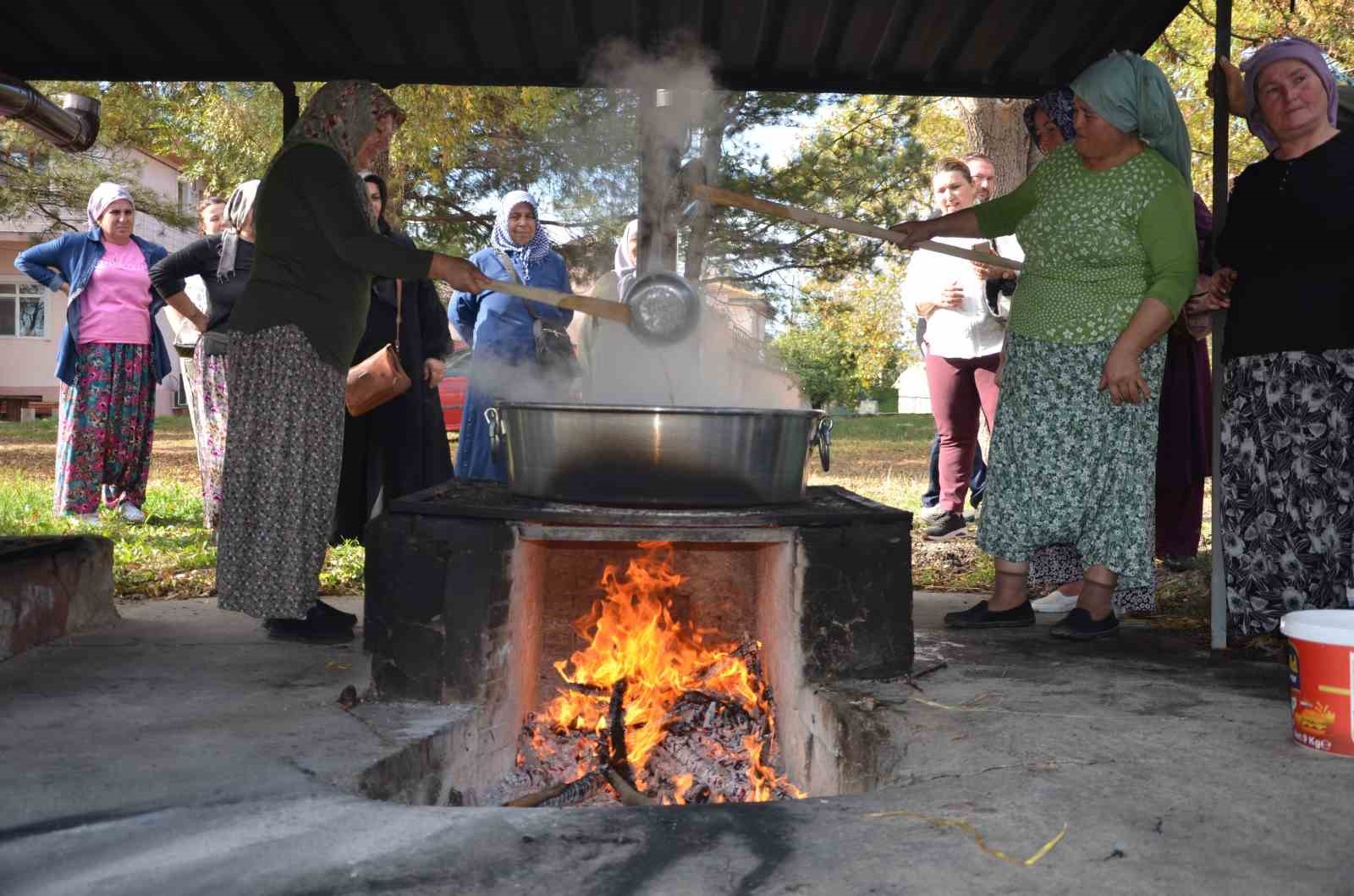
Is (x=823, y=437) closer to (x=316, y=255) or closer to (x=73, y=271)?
(x=316, y=255)

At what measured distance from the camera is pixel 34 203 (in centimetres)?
1716

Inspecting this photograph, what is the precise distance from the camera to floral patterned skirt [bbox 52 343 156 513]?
7.26m

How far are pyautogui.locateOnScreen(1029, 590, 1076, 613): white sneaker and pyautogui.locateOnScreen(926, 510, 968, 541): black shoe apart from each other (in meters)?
1.83

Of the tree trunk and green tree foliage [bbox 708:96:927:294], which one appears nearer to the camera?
green tree foliage [bbox 708:96:927:294]

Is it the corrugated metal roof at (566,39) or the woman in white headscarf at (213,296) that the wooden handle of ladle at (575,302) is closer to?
the corrugated metal roof at (566,39)

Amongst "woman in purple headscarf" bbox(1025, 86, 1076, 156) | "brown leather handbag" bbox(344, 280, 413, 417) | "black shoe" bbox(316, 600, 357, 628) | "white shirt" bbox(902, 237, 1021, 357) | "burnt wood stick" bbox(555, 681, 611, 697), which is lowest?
"burnt wood stick" bbox(555, 681, 611, 697)

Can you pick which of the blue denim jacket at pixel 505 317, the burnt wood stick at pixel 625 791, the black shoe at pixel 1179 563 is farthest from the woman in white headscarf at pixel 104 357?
the black shoe at pixel 1179 563

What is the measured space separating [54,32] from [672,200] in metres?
2.45

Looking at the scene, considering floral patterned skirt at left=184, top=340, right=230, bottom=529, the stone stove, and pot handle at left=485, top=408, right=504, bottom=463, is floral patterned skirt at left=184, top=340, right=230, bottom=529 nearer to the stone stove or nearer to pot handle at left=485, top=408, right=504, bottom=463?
pot handle at left=485, top=408, right=504, bottom=463

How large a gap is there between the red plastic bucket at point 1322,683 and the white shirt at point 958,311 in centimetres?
401

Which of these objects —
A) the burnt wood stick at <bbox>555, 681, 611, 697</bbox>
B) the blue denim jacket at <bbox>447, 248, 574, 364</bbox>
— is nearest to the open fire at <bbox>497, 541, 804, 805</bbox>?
the burnt wood stick at <bbox>555, 681, 611, 697</bbox>

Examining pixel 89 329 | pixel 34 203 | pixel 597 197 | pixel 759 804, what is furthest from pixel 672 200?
pixel 34 203

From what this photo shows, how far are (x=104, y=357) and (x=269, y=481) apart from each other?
417 centimetres

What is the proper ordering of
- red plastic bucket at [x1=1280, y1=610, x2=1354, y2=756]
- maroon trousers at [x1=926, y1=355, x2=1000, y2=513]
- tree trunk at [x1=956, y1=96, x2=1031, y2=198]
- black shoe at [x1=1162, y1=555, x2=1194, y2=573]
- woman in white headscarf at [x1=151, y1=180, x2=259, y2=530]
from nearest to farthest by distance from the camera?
red plastic bucket at [x1=1280, y1=610, x2=1354, y2=756], black shoe at [x1=1162, y1=555, x2=1194, y2=573], woman in white headscarf at [x1=151, y1=180, x2=259, y2=530], maroon trousers at [x1=926, y1=355, x2=1000, y2=513], tree trunk at [x1=956, y1=96, x2=1031, y2=198]
